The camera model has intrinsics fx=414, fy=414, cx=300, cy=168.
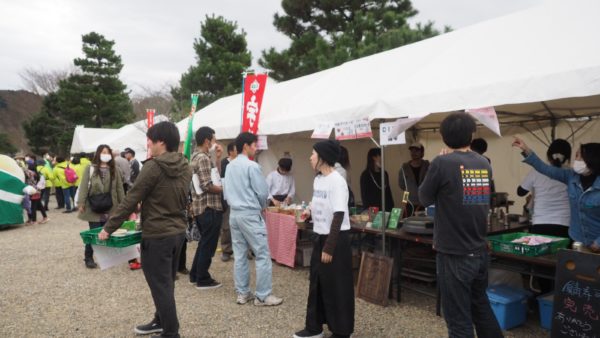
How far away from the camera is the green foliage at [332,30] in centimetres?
1377

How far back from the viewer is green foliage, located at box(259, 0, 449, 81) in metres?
13.8

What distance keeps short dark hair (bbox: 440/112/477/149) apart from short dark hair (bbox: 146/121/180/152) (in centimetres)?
193

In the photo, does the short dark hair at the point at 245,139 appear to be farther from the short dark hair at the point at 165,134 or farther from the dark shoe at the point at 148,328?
the dark shoe at the point at 148,328

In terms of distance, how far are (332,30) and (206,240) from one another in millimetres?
13500

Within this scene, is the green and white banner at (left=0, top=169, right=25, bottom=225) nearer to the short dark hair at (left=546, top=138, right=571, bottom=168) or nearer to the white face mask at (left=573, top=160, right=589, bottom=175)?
the short dark hair at (left=546, top=138, right=571, bottom=168)

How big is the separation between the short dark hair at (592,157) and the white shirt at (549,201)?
26.2 inches

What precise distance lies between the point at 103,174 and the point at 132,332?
2.35 m

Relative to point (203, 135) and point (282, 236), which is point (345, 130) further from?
point (282, 236)

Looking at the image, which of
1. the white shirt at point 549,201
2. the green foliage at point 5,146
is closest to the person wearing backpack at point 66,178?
the white shirt at point 549,201

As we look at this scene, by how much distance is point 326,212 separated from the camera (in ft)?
10.3

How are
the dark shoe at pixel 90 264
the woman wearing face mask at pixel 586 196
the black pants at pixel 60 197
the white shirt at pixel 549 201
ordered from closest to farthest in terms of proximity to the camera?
1. the woman wearing face mask at pixel 586 196
2. the white shirt at pixel 549 201
3. the dark shoe at pixel 90 264
4. the black pants at pixel 60 197

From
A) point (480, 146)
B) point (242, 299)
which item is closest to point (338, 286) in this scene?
point (242, 299)

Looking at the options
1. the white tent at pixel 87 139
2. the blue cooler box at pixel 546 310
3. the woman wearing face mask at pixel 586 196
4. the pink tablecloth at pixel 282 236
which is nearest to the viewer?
the woman wearing face mask at pixel 586 196

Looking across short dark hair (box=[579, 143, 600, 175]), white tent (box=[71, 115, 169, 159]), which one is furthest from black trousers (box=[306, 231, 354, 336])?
white tent (box=[71, 115, 169, 159])
